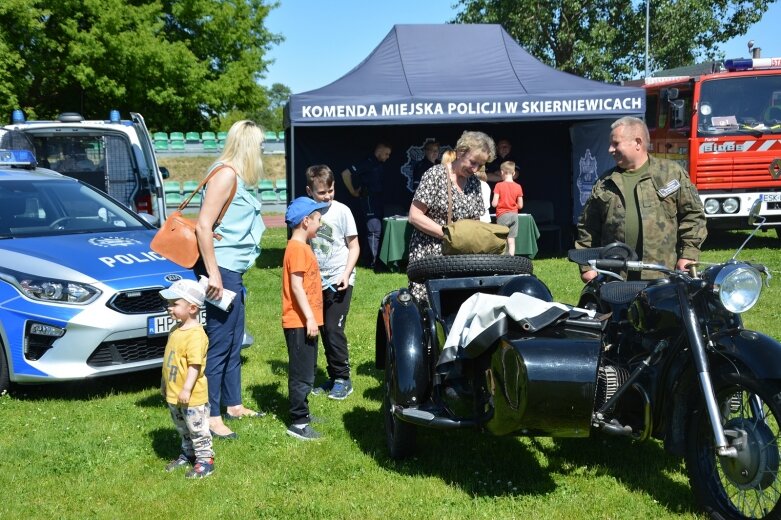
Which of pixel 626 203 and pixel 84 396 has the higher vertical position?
pixel 626 203

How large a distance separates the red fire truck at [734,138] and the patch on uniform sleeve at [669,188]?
829 centimetres

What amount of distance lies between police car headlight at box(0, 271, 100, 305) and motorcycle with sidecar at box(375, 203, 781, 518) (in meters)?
2.53

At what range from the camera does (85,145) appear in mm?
10047

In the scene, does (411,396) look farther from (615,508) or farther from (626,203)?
(626,203)

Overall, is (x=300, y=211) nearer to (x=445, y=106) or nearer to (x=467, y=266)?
(x=467, y=266)

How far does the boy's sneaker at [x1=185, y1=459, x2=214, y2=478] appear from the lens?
446 cm

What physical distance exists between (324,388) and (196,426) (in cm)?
191

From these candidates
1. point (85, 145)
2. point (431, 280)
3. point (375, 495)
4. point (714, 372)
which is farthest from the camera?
point (85, 145)

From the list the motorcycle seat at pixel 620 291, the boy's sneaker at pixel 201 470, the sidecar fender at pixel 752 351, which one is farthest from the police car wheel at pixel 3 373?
the sidecar fender at pixel 752 351

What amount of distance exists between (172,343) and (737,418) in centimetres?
278

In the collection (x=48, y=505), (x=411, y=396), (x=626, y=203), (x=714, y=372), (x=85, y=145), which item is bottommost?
(x=48, y=505)

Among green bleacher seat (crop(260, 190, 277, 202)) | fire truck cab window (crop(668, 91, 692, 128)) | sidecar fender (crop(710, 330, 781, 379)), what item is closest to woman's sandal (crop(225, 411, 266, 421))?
sidecar fender (crop(710, 330, 781, 379))

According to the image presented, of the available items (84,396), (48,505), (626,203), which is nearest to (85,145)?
(84,396)

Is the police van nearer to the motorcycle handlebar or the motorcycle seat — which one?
the motorcycle seat
